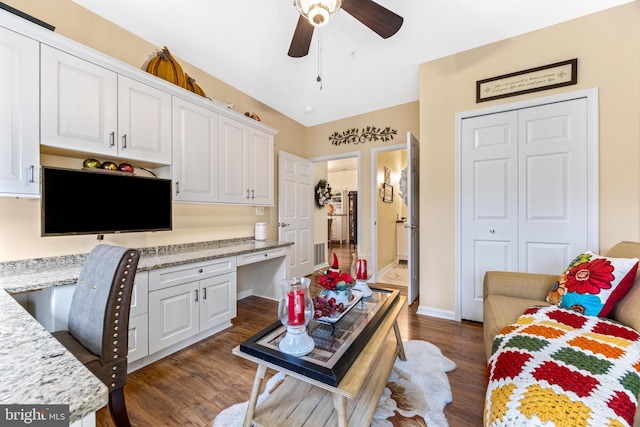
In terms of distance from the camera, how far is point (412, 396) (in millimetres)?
1588

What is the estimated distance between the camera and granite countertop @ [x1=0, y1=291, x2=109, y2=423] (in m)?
0.48

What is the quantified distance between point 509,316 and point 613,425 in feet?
2.84

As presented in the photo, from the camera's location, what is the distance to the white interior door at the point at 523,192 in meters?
2.25

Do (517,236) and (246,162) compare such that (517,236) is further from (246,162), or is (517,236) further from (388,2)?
(246,162)

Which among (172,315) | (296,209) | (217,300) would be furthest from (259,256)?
(296,209)

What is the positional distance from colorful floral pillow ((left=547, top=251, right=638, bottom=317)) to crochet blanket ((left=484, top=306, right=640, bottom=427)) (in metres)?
0.12

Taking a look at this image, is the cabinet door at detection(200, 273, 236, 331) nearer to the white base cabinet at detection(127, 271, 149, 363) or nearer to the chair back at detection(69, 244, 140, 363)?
the white base cabinet at detection(127, 271, 149, 363)

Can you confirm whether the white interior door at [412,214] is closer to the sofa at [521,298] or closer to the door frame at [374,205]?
the door frame at [374,205]

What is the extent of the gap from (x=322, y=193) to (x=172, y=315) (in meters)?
3.37

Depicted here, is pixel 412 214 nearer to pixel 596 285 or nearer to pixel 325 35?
pixel 596 285

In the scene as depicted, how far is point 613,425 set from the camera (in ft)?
2.60

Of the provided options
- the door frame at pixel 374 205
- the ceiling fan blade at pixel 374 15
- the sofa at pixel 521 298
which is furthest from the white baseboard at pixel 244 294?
the ceiling fan blade at pixel 374 15

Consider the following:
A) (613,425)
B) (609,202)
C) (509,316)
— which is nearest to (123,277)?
(613,425)

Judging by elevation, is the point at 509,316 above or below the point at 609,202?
below
